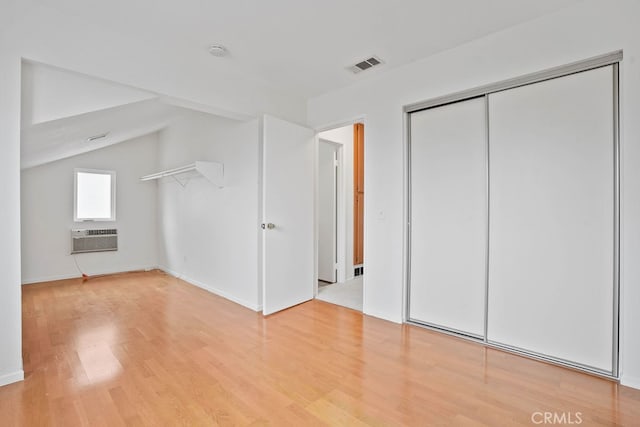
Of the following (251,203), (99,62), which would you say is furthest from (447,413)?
(99,62)

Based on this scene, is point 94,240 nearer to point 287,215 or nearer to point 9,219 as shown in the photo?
point 9,219

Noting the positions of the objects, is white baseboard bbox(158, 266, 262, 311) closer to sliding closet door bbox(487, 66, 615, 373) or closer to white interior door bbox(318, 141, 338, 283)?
white interior door bbox(318, 141, 338, 283)

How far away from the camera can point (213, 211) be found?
165 inches

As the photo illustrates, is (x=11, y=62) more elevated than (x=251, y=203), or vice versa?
(x=11, y=62)

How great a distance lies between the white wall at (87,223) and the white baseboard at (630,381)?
646 cm

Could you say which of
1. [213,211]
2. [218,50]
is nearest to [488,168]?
[218,50]

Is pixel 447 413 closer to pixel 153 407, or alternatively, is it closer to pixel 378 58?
pixel 153 407

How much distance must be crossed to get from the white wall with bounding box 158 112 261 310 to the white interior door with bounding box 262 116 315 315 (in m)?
0.26

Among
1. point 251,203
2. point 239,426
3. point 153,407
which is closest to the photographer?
point 239,426

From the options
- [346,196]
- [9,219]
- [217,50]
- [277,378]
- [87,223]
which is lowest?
[277,378]

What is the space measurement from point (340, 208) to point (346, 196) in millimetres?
220

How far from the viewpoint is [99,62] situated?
7.47ft

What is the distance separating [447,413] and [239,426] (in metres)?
1.15

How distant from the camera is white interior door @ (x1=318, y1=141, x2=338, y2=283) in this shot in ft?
16.0
